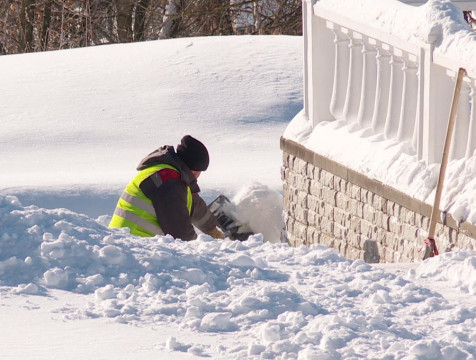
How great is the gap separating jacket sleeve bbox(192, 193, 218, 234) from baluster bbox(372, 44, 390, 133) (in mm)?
1192

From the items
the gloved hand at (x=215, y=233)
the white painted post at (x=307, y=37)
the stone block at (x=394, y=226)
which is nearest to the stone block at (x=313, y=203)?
the white painted post at (x=307, y=37)

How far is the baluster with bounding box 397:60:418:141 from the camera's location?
5668mm

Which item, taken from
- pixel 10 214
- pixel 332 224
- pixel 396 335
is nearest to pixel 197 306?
pixel 396 335

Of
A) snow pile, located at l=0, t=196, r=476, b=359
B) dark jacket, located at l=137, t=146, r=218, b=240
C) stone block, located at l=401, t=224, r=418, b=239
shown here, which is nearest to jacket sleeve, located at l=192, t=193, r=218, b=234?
dark jacket, located at l=137, t=146, r=218, b=240

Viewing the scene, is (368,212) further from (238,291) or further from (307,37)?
(238,291)

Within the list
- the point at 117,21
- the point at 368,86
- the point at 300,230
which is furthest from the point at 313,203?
the point at 117,21

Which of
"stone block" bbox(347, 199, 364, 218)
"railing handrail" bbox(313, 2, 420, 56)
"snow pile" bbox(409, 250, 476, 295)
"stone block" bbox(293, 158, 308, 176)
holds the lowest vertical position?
"stone block" bbox(293, 158, 308, 176)

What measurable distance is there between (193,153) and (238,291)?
2285 millimetres

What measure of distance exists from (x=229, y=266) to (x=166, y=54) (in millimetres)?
7989

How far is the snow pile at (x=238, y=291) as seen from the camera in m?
3.29

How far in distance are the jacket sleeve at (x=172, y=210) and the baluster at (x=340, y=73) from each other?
152 cm

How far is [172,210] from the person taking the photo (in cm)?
579

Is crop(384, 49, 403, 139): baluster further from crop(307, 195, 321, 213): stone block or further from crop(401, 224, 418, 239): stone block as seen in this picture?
crop(307, 195, 321, 213): stone block

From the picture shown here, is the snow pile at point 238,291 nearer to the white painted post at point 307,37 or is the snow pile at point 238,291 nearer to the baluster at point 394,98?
the baluster at point 394,98
